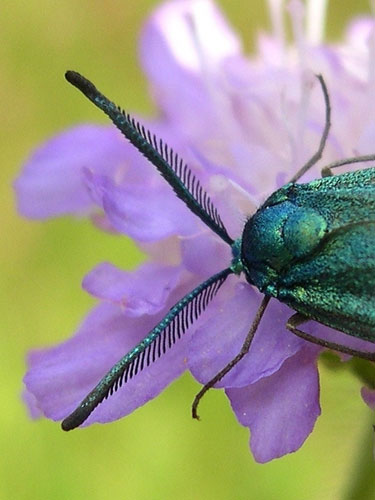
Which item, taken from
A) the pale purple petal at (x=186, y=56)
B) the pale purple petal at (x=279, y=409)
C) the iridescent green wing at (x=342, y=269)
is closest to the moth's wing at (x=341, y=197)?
the iridescent green wing at (x=342, y=269)

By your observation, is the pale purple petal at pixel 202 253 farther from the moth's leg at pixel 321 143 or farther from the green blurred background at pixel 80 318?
the green blurred background at pixel 80 318

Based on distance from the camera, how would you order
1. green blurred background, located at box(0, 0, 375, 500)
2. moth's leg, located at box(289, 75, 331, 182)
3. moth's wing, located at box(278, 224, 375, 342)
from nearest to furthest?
moth's wing, located at box(278, 224, 375, 342) → moth's leg, located at box(289, 75, 331, 182) → green blurred background, located at box(0, 0, 375, 500)

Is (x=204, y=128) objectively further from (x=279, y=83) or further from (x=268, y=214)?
(x=268, y=214)

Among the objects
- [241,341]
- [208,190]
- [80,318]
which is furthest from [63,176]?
[80,318]

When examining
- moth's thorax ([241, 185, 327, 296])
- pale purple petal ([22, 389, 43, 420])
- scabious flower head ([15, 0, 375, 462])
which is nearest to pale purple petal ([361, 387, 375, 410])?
scabious flower head ([15, 0, 375, 462])

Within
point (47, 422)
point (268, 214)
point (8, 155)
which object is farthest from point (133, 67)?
point (268, 214)

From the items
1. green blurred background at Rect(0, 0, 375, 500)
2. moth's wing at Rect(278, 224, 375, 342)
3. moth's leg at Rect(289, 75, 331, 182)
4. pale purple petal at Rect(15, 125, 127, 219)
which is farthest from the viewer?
green blurred background at Rect(0, 0, 375, 500)

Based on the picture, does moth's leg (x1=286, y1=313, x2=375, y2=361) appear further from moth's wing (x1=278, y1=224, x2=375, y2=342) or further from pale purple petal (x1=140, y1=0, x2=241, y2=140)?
pale purple petal (x1=140, y1=0, x2=241, y2=140)

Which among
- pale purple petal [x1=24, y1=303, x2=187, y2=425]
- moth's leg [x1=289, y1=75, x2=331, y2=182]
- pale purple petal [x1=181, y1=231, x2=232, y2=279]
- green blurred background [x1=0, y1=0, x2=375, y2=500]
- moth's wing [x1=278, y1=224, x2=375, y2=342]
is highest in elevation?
moth's leg [x1=289, y1=75, x2=331, y2=182]
